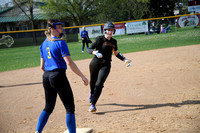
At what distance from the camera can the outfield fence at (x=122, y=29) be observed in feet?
85.0

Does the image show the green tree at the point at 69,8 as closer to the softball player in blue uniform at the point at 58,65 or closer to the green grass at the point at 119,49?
the green grass at the point at 119,49

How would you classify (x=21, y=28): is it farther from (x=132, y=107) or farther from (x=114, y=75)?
(x=132, y=107)

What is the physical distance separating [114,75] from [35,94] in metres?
3.42

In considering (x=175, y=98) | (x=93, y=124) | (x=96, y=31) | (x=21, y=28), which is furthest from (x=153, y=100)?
(x=21, y=28)

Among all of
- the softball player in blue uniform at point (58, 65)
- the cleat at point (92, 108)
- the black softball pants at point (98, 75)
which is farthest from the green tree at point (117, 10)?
the softball player in blue uniform at point (58, 65)

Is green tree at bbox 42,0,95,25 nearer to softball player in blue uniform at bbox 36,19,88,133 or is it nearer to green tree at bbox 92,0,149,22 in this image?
green tree at bbox 92,0,149,22

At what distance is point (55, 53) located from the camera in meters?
3.34

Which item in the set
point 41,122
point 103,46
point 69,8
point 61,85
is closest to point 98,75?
point 103,46

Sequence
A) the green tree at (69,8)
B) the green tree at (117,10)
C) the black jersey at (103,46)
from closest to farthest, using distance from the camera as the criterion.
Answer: the black jersey at (103,46), the green tree at (117,10), the green tree at (69,8)

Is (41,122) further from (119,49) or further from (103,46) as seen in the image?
(119,49)

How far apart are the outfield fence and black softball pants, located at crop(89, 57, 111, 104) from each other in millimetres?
21362

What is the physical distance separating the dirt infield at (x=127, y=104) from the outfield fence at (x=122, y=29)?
1838cm

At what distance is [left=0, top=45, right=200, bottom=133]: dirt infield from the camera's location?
165 inches

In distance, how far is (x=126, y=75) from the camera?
8695 millimetres
